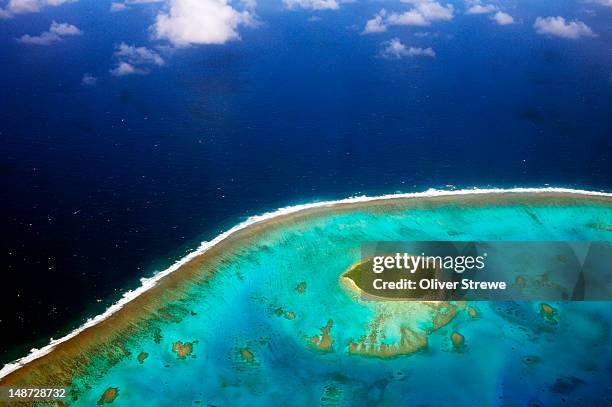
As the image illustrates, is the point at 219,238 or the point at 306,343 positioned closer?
the point at 306,343

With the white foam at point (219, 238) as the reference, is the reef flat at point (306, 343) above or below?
below

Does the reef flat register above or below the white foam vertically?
below

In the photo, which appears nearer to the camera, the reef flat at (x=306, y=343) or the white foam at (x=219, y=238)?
the reef flat at (x=306, y=343)

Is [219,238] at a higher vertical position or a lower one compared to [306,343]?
higher

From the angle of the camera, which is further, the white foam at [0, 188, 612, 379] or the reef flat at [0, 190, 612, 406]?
the white foam at [0, 188, 612, 379]

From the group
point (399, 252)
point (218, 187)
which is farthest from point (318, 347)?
point (218, 187)

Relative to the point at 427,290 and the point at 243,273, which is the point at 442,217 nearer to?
the point at 427,290
